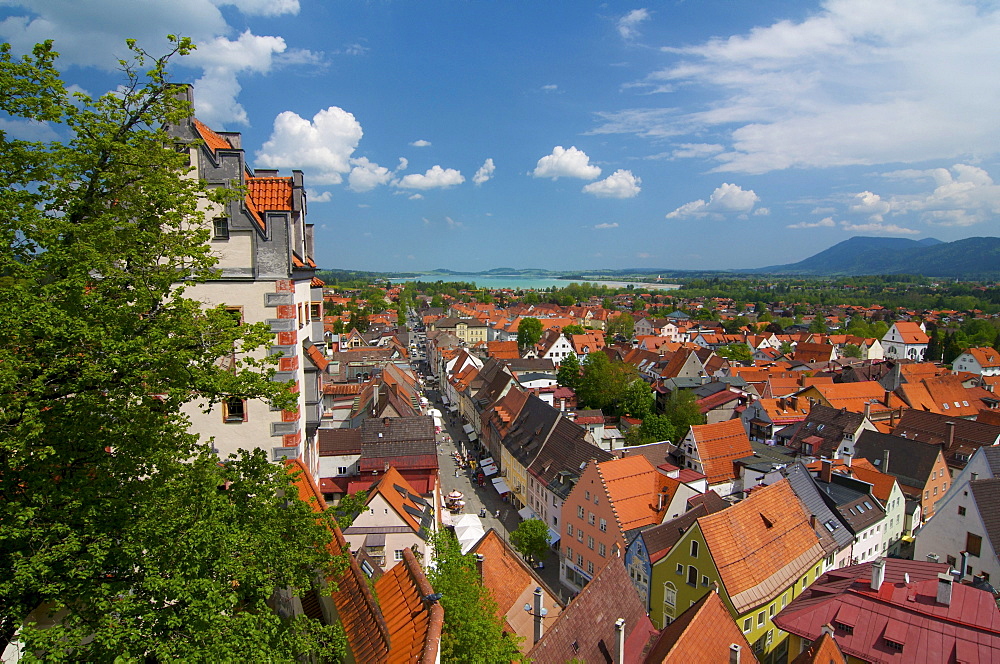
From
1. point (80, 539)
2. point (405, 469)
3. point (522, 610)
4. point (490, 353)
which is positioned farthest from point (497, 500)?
point (490, 353)

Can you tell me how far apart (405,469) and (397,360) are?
168 ft

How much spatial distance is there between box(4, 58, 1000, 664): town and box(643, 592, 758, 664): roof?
89 millimetres

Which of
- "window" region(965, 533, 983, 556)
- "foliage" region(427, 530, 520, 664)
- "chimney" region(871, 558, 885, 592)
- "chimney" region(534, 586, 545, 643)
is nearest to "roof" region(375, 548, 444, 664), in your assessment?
"foliage" region(427, 530, 520, 664)

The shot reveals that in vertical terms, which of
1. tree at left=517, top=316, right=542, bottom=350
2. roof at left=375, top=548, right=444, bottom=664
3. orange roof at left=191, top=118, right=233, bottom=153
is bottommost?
tree at left=517, top=316, right=542, bottom=350

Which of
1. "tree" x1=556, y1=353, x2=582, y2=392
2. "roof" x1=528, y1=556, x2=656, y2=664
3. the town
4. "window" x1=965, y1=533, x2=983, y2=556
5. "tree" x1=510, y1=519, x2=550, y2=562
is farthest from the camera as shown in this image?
"tree" x1=556, y1=353, x2=582, y2=392

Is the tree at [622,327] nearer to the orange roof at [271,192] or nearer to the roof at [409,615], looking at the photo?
the orange roof at [271,192]

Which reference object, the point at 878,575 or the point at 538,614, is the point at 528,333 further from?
the point at 538,614

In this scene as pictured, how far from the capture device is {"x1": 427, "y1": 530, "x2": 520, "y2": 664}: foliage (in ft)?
27.3

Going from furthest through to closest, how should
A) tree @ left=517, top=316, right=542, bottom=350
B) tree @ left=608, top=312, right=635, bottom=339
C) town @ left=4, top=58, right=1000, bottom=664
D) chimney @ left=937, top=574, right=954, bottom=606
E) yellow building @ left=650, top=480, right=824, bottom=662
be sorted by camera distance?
tree @ left=608, top=312, right=635, bottom=339, tree @ left=517, top=316, right=542, bottom=350, yellow building @ left=650, top=480, right=824, bottom=662, chimney @ left=937, top=574, right=954, bottom=606, town @ left=4, top=58, right=1000, bottom=664

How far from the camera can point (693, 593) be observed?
22.7m

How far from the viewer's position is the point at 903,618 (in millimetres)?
17469

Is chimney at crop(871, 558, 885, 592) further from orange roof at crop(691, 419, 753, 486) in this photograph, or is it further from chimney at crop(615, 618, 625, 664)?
orange roof at crop(691, 419, 753, 486)

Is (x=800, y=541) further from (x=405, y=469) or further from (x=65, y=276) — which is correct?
(x=65, y=276)

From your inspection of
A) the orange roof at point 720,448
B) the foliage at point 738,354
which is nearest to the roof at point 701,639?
the orange roof at point 720,448
